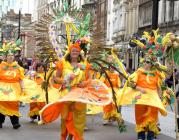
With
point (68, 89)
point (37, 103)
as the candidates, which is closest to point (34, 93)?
point (37, 103)

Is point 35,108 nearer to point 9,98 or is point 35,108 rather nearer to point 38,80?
point 38,80

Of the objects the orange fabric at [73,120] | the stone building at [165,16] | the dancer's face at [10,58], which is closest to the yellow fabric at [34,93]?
the dancer's face at [10,58]

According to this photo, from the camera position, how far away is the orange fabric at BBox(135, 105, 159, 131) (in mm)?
10565

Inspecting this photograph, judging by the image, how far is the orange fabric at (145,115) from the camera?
1056cm

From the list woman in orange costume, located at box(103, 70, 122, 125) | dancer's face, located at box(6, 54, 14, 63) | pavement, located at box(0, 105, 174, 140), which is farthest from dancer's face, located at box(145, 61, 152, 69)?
dancer's face, located at box(6, 54, 14, 63)

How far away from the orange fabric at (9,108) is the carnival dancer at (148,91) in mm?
2608

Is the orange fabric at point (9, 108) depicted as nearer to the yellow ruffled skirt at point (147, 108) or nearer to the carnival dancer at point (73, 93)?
the yellow ruffled skirt at point (147, 108)

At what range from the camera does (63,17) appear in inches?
393

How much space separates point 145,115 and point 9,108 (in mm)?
3166

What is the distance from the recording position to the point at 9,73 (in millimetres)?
11977

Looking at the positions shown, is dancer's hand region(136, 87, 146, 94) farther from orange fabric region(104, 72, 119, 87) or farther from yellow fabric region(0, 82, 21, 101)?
orange fabric region(104, 72, 119, 87)

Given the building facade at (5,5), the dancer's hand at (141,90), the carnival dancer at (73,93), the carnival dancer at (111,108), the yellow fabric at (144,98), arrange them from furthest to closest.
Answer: the building facade at (5,5) → the carnival dancer at (111,108) → the dancer's hand at (141,90) → the yellow fabric at (144,98) → the carnival dancer at (73,93)

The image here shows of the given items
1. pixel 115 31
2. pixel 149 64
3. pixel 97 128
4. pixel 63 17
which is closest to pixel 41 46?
pixel 63 17

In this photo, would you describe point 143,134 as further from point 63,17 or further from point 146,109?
point 63,17
